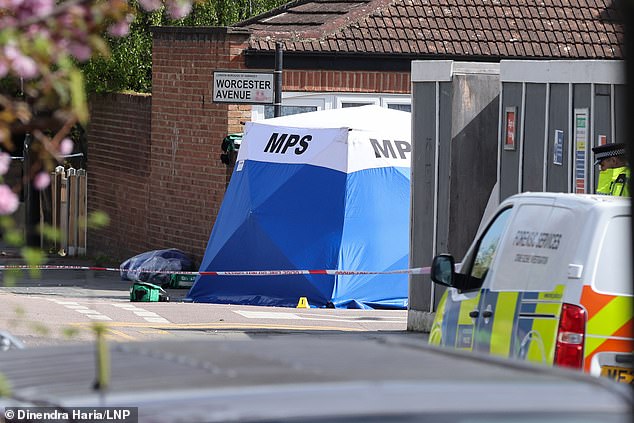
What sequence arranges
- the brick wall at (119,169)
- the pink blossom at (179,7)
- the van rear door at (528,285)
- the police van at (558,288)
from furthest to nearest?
the brick wall at (119,169)
the van rear door at (528,285)
the police van at (558,288)
the pink blossom at (179,7)

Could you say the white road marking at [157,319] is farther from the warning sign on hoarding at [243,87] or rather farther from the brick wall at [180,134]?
the brick wall at [180,134]

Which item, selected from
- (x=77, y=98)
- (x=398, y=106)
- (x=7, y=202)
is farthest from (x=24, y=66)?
(x=398, y=106)

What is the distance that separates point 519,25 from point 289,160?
21.9 ft

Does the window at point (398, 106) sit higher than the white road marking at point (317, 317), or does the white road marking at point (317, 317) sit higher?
the window at point (398, 106)

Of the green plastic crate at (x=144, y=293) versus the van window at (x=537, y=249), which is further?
the green plastic crate at (x=144, y=293)

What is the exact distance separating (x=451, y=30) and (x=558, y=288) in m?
16.3

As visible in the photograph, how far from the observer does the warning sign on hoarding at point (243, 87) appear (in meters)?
19.6

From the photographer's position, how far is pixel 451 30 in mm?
23031

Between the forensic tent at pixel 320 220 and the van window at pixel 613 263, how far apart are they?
1081 cm

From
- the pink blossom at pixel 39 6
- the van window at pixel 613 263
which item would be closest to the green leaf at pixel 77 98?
the pink blossom at pixel 39 6

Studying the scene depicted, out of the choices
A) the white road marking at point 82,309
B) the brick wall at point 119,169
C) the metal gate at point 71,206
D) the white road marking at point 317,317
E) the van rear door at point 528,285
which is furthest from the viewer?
the metal gate at point 71,206

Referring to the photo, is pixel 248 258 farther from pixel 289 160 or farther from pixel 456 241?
pixel 456 241

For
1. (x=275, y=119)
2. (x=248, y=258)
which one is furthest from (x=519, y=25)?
(x=248, y=258)

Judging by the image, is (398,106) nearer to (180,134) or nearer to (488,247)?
(180,134)
